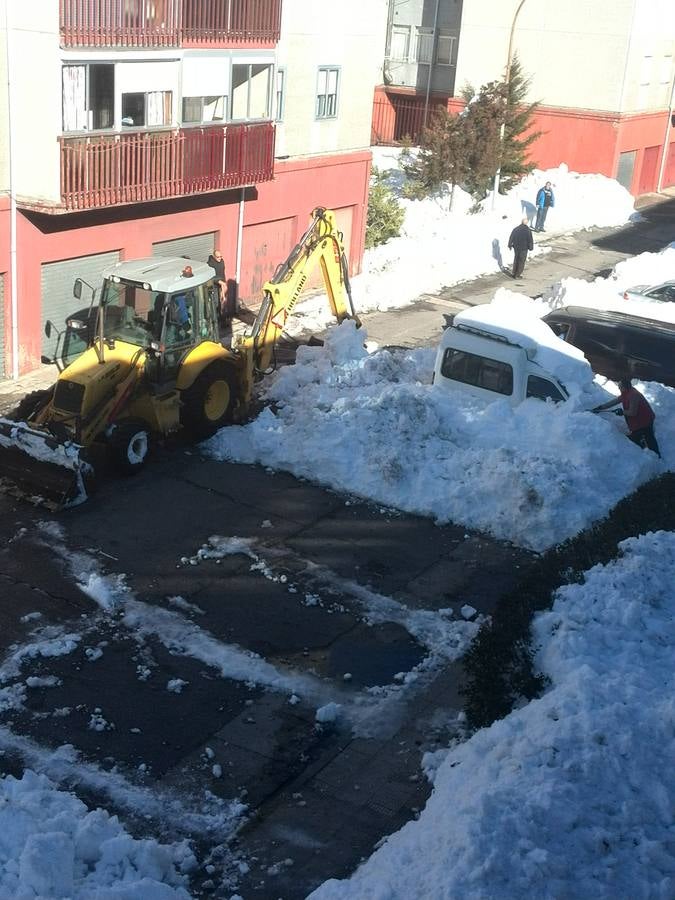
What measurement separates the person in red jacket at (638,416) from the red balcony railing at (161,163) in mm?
9073

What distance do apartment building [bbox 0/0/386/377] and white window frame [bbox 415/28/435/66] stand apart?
16.7m

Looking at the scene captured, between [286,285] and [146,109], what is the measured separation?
15.2ft

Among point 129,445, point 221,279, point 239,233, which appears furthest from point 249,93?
point 129,445

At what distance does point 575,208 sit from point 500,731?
30.5 metres

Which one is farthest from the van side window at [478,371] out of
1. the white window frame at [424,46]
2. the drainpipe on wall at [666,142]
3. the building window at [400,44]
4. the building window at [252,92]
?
the drainpipe on wall at [666,142]

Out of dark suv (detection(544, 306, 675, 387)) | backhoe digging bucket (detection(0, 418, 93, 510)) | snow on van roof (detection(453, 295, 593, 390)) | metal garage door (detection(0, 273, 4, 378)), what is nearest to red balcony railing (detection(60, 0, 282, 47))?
metal garage door (detection(0, 273, 4, 378))

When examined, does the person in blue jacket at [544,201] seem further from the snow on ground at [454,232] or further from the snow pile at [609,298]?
the snow pile at [609,298]

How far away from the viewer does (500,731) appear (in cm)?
892

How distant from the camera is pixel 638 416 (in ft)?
51.1

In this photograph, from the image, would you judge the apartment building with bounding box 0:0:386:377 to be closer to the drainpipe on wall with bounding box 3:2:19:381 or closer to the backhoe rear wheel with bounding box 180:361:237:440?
the drainpipe on wall with bounding box 3:2:19:381

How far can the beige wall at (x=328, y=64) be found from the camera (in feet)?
79.9

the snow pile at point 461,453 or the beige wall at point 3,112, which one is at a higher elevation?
the beige wall at point 3,112

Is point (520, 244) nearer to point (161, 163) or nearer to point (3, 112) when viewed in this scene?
point (161, 163)

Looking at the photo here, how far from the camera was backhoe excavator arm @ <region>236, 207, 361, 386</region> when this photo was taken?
1798cm
